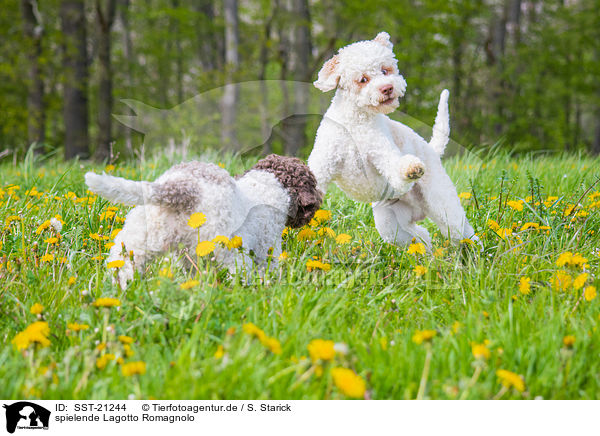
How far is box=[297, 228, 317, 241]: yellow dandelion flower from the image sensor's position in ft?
8.00

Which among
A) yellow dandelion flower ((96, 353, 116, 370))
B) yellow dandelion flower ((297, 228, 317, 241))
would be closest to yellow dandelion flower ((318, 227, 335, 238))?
yellow dandelion flower ((297, 228, 317, 241))

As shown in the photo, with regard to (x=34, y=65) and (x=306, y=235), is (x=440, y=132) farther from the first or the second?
(x=34, y=65)

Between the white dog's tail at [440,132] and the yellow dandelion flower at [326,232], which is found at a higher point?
the white dog's tail at [440,132]

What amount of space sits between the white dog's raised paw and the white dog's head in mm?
260

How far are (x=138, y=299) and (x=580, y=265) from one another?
1803mm

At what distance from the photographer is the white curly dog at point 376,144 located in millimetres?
1979

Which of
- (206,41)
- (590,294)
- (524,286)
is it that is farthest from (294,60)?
(206,41)

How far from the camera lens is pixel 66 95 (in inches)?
404

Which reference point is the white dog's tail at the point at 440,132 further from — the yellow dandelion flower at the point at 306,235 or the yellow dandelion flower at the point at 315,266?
the yellow dandelion flower at the point at 315,266

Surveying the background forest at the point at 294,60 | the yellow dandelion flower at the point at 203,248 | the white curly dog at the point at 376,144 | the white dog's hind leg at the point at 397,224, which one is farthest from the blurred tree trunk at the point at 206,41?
the yellow dandelion flower at the point at 203,248

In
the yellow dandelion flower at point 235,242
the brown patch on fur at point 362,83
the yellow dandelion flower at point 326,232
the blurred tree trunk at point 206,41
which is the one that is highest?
the blurred tree trunk at point 206,41

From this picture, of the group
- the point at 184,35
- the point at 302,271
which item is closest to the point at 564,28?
the point at 184,35

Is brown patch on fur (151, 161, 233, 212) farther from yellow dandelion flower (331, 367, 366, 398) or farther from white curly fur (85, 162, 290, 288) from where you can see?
yellow dandelion flower (331, 367, 366, 398)
